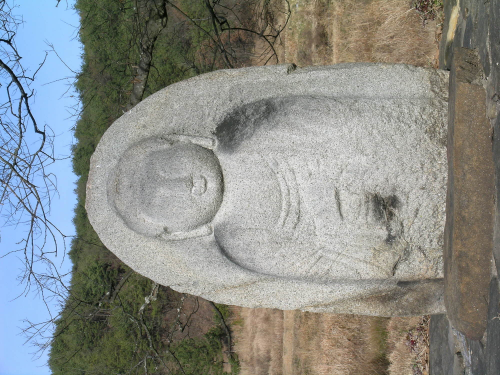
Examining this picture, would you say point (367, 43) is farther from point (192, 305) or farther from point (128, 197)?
point (192, 305)

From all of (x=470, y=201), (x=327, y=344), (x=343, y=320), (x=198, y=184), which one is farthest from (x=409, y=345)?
(x=198, y=184)

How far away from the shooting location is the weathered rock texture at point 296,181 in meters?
2.34

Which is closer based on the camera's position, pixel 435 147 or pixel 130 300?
pixel 435 147

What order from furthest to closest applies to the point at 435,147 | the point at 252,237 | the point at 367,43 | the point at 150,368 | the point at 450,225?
1. the point at 150,368
2. the point at 367,43
3. the point at 252,237
4. the point at 435,147
5. the point at 450,225

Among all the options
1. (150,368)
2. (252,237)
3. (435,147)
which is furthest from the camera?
(150,368)

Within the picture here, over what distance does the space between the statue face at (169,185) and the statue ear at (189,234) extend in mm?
26

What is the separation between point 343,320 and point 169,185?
3.30 metres

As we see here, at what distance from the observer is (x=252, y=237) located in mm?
2482

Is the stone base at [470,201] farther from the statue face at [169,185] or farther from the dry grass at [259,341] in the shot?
the dry grass at [259,341]

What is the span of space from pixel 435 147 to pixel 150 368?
5.08m

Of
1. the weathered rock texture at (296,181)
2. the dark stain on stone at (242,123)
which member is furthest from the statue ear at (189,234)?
the dark stain on stone at (242,123)

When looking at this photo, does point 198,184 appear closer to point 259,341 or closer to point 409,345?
point 409,345

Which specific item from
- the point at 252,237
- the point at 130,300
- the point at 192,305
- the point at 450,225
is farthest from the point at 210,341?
the point at 450,225

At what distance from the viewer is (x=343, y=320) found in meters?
5.01
